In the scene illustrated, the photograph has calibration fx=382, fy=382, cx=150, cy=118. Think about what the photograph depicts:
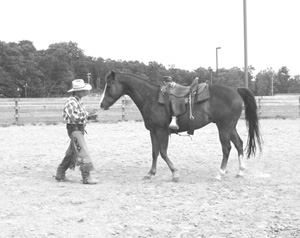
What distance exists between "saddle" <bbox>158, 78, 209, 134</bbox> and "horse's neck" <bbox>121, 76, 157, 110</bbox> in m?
0.23

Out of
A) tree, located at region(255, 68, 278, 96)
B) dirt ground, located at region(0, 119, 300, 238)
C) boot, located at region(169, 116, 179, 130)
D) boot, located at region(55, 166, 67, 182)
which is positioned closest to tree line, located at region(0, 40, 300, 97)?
tree, located at region(255, 68, 278, 96)

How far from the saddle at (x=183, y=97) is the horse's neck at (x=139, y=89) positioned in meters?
0.23

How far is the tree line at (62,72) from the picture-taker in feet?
246

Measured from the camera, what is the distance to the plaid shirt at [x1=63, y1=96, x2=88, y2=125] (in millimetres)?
6121

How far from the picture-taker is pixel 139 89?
688 cm

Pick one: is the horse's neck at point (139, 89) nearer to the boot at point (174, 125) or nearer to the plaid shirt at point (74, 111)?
the boot at point (174, 125)

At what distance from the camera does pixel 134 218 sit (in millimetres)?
4340

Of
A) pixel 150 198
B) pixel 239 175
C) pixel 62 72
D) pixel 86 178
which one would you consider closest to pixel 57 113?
pixel 86 178

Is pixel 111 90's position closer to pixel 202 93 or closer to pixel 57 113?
pixel 202 93

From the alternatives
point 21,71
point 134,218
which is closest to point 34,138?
point 134,218

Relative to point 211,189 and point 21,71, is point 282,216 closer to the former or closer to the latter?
point 211,189

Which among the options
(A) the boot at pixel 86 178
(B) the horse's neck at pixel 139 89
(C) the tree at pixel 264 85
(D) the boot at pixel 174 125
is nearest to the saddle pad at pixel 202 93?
(D) the boot at pixel 174 125

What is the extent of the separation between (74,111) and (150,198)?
1915 mm

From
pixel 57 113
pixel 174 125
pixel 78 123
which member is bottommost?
pixel 57 113
